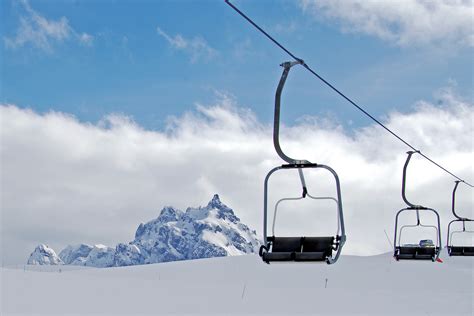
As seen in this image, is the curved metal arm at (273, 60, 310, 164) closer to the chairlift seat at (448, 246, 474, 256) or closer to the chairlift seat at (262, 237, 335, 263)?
the chairlift seat at (262, 237, 335, 263)

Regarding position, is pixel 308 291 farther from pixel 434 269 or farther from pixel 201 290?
pixel 434 269

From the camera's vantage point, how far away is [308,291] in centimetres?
4109

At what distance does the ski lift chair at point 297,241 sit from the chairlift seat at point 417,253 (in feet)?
18.4

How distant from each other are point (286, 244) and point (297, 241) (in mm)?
196

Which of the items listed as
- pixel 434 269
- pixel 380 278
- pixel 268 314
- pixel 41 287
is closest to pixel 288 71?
pixel 268 314

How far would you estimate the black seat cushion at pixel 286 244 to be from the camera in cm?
1141

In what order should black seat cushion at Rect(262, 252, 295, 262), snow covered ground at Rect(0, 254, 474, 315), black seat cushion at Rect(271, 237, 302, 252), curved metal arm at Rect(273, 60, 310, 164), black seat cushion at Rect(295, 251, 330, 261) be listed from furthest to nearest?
snow covered ground at Rect(0, 254, 474, 315), black seat cushion at Rect(271, 237, 302, 252), black seat cushion at Rect(262, 252, 295, 262), black seat cushion at Rect(295, 251, 330, 261), curved metal arm at Rect(273, 60, 310, 164)

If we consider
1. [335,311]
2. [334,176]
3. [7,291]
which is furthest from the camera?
[335,311]

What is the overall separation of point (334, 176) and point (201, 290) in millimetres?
29612

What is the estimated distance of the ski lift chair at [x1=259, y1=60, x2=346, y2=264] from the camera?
10211mm

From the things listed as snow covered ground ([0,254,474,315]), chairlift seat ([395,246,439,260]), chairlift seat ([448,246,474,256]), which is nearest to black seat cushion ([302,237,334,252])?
chairlift seat ([395,246,439,260])

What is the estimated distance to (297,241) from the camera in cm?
1147

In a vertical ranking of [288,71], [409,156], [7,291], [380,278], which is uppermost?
[380,278]

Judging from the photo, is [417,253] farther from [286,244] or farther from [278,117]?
[278,117]
